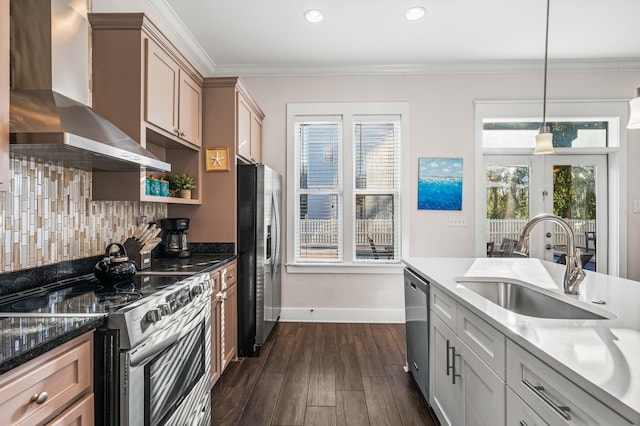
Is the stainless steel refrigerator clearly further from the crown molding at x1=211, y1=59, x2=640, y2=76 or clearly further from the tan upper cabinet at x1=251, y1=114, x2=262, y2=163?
the crown molding at x1=211, y1=59, x2=640, y2=76

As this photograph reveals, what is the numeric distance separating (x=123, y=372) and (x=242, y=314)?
5.79 ft

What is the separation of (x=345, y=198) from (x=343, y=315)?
136 cm

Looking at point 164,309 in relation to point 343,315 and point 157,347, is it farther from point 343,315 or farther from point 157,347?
point 343,315

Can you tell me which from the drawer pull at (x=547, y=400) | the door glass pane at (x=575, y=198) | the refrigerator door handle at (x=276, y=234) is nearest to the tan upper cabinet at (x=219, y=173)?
the refrigerator door handle at (x=276, y=234)

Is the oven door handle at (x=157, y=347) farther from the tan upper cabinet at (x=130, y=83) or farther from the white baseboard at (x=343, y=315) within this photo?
the white baseboard at (x=343, y=315)

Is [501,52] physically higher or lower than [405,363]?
higher

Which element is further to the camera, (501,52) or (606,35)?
(501,52)

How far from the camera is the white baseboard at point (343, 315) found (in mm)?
3977

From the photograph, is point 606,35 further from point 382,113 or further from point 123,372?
point 123,372

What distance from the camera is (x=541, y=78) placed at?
3936 millimetres

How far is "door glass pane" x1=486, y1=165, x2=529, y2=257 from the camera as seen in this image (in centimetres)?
407

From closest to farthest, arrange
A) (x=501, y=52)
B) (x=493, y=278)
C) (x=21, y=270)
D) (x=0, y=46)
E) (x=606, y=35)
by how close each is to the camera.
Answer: (x=0, y=46) → (x=21, y=270) → (x=493, y=278) → (x=606, y=35) → (x=501, y=52)

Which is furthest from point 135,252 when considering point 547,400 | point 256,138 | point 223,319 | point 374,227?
point 374,227

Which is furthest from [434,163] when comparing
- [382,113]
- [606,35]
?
[606,35]
